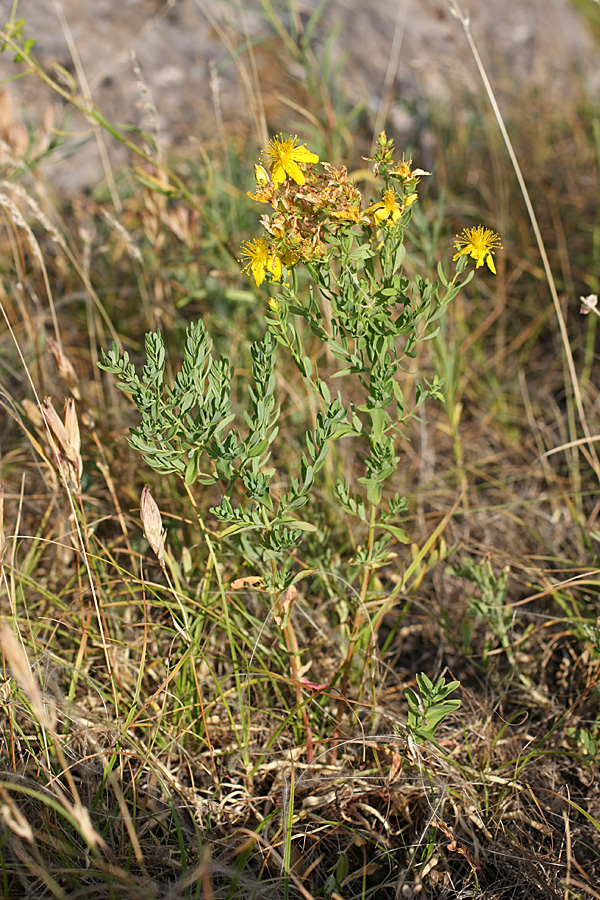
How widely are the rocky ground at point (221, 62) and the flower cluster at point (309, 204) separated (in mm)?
1795

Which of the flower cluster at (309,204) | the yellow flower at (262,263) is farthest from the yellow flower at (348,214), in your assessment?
the yellow flower at (262,263)

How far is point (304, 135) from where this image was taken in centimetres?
277

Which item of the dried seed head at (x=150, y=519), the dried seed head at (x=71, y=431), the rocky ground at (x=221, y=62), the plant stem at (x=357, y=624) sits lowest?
the plant stem at (x=357, y=624)

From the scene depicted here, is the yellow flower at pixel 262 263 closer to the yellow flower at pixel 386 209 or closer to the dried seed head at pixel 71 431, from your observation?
the yellow flower at pixel 386 209

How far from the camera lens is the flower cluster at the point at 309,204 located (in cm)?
97

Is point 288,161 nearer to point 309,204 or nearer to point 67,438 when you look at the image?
point 309,204

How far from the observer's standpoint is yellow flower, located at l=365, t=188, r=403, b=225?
0.96 metres

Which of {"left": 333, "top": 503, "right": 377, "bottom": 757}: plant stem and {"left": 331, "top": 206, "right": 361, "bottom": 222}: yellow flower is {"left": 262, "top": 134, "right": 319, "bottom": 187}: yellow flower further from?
{"left": 333, "top": 503, "right": 377, "bottom": 757}: plant stem

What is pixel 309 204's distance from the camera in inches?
39.9

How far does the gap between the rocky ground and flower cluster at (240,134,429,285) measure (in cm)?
179

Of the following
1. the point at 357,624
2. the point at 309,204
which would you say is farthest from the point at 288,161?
the point at 357,624

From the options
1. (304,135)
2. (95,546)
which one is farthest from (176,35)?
(95,546)

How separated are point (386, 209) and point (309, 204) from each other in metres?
0.12

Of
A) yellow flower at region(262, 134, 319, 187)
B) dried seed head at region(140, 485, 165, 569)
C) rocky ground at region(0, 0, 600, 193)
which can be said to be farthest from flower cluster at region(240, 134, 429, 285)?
rocky ground at region(0, 0, 600, 193)
